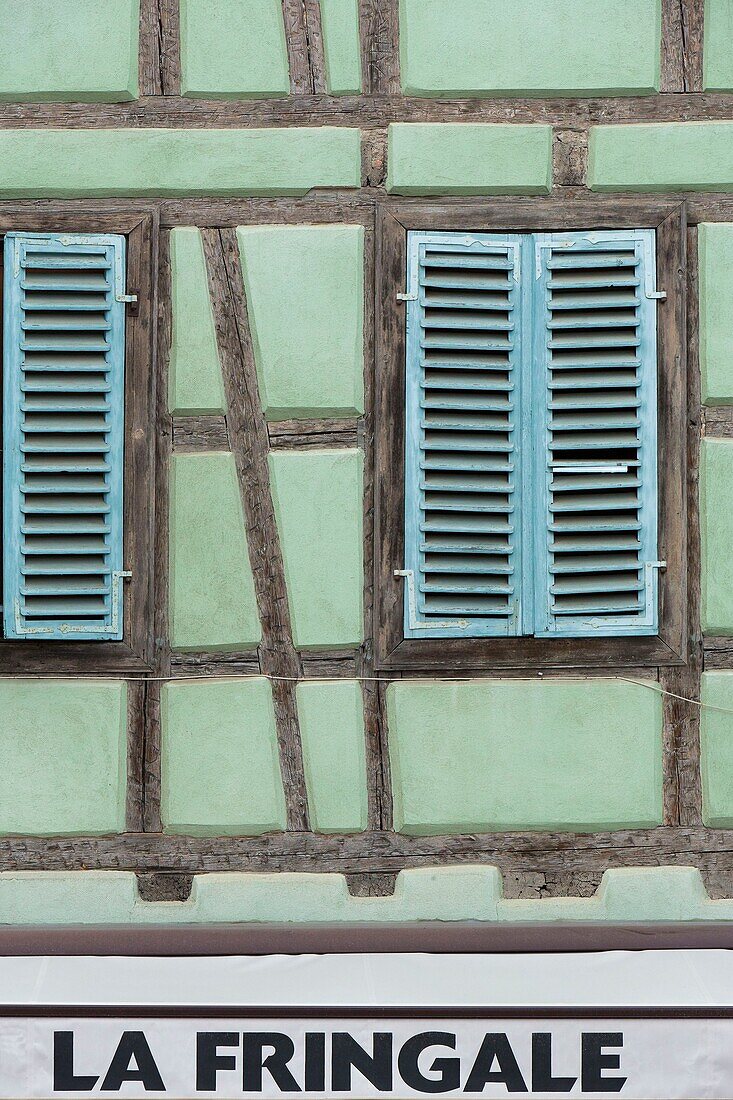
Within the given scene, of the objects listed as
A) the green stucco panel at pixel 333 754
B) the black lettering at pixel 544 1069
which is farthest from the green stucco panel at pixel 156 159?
the black lettering at pixel 544 1069

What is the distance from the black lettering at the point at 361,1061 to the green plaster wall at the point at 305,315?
2.32 metres

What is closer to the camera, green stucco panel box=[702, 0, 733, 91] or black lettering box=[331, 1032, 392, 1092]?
black lettering box=[331, 1032, 392, 1092]

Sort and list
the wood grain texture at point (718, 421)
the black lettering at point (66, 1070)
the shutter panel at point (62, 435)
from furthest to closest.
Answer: the wood grain texture at point (718, 421) < the shutter panel at point (62, 435) < the black lettering at point (66, 1070)

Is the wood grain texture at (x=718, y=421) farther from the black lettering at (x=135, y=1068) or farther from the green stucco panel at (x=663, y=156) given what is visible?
the black lettering at (x=135, y=1068)

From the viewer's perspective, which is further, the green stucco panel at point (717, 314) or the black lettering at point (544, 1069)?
the green stucco panel at point (717, 314)

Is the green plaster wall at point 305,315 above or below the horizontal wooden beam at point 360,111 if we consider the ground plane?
below

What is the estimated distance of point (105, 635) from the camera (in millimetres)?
4527

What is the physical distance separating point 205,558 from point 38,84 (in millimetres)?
1987

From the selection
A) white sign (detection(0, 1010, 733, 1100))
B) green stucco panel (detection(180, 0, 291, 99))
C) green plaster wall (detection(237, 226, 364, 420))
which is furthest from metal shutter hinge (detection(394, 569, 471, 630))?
green stucco panel (detection(180, 0, 291, 99))

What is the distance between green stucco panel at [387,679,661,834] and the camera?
4.55 metres

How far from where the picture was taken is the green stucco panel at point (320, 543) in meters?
4.58

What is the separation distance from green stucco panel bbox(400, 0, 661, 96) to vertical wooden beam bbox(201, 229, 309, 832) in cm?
105

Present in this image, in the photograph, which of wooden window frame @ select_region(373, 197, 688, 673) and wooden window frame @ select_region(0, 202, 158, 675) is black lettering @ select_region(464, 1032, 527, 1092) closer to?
wooden window frame @ select_region(373, 197, 688, 673)

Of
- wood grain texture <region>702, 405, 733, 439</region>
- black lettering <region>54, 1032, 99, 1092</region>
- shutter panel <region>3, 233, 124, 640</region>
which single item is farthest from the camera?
wood grain texture <region>702, 405, 733, 439</region>
